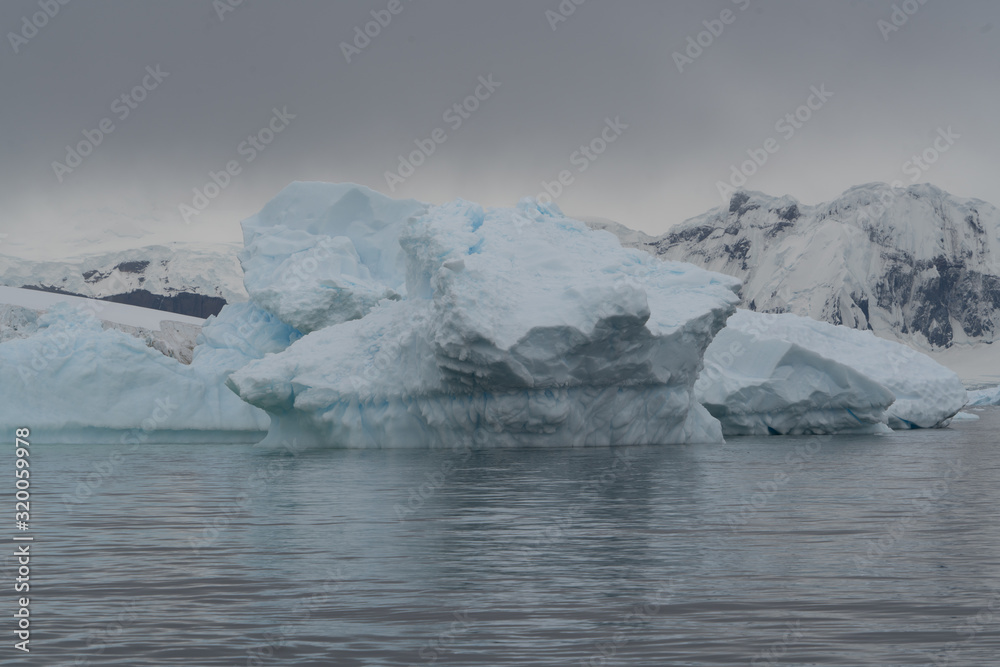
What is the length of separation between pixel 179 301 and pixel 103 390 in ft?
337

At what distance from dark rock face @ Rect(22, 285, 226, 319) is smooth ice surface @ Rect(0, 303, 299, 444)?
86892mm

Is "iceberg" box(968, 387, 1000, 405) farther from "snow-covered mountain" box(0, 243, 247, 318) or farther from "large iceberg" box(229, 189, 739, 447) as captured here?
"snow-covered mountain" box(0, 243, 247, 318)

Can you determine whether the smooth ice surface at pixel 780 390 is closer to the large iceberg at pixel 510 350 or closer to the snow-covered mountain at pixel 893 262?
the large iceberg at pixel 510 350

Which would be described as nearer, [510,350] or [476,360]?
[510,350]

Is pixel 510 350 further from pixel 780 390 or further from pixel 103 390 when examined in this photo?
pixel 103 390

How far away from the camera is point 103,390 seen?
2555 cm

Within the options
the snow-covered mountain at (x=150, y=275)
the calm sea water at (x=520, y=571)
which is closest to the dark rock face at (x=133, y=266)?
the snow-covered mountain at (x=150, y=275)

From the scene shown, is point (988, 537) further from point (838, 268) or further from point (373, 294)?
point (838, 268)

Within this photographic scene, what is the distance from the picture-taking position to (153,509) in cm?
1131

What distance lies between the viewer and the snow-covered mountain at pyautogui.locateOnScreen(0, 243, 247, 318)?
404ft

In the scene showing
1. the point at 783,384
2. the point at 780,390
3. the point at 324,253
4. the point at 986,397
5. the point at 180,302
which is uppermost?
the point at 180,302

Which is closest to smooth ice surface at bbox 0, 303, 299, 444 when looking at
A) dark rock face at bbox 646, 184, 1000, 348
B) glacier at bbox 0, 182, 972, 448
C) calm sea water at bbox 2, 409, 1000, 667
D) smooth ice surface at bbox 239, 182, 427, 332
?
glacier at bbox 0, 182, 972, 448

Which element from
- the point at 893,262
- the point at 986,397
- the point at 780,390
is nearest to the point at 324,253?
the point at 780,390

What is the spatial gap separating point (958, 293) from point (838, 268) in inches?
1077
